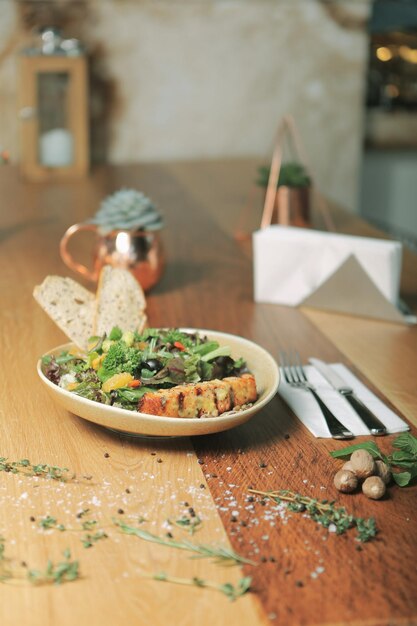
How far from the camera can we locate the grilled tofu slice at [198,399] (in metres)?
1.11

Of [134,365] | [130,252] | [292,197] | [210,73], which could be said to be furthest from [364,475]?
[210,73]

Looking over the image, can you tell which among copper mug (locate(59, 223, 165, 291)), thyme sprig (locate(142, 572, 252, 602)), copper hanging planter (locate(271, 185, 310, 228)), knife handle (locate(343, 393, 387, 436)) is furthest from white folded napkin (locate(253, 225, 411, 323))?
thyme sprig (locate(142, 572, 252, 602))

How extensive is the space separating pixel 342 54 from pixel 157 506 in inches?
129

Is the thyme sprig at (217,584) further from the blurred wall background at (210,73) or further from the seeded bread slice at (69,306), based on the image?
the blurred wall background at (210,73)

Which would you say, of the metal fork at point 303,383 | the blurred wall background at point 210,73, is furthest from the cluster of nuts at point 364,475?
the blurred wall background at point 210,73

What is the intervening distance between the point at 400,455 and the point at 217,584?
0.34 m

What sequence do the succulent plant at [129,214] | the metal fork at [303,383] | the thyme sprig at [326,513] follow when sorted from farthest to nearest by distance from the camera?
the succulent plant at [129,214] → the metal fork at [303,383] → the thyme sprig at [326,513]

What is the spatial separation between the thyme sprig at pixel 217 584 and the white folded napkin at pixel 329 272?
88 cm

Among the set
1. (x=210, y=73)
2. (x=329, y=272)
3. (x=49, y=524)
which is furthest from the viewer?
(x=210, y=73)

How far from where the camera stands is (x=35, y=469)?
1098 mm

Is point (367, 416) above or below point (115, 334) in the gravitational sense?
below

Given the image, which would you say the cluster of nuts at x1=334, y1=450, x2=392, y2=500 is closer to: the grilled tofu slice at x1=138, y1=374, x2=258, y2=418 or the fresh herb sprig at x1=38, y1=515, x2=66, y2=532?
the grilled tofu slice at x1=138, y1=374, x2=258, y2=418

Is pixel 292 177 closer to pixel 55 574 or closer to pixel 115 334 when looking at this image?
pixel 115 334

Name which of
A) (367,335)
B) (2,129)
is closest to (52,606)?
(367,335)
